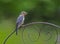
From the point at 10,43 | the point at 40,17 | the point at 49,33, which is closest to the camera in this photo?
the point at 49,33

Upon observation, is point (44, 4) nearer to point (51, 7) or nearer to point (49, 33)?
point (51, 7)

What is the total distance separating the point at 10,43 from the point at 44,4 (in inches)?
84.9

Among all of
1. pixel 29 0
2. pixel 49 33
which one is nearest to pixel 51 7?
pixel 29 0

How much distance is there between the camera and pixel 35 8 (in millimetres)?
4656

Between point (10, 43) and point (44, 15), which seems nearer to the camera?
point (10, 43)

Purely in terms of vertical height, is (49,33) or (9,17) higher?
(9,17)

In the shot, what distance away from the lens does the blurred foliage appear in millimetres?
4531

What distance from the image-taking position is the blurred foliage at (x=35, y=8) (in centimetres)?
453

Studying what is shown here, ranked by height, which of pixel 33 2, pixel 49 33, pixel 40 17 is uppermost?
pixel 33 2

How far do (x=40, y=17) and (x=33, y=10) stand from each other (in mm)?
228

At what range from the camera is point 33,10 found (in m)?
4.64

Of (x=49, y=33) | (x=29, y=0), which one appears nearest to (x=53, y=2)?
(x=29, y=0)

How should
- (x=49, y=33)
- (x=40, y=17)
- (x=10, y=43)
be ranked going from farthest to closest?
(x=40, y=17) < (x=10, y=43) < (x=49, y=33)

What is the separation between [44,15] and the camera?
4.56 m
